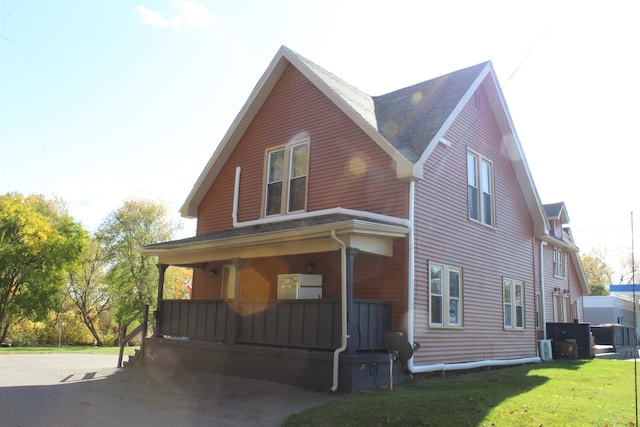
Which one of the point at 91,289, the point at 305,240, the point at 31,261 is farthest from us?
the point at 91,289

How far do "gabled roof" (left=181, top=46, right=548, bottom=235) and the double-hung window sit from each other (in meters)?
2.55

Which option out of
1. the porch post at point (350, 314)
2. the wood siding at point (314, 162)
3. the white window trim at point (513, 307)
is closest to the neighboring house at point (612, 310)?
the white window trim at point (513, 307)

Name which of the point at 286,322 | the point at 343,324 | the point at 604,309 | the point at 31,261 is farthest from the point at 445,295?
the point at 604,309

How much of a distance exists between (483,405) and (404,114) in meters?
8.71

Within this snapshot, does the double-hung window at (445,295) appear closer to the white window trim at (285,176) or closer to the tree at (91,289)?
the white window trim at (285,176)

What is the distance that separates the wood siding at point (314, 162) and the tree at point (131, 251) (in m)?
20.2

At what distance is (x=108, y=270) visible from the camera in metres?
36.1

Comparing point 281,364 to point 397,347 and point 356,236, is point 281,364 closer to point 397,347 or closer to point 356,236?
point 397,347

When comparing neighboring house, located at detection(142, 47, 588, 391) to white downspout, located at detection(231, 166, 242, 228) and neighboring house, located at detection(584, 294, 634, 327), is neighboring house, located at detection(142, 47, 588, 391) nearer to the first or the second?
white downspout, located at detection(231, 166, 242, 228)

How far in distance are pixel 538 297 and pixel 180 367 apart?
1391 centimetres

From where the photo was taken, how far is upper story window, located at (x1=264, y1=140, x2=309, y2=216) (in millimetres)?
14023

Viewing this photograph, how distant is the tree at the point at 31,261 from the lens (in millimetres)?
26672

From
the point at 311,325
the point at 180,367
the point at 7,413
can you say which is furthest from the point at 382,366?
the point at 7,413

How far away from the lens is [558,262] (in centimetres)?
2330
